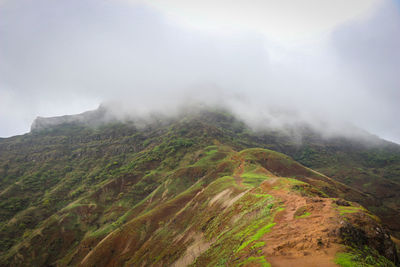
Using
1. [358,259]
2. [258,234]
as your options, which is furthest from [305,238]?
→ [258,234]

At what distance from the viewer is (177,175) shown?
89.1 m

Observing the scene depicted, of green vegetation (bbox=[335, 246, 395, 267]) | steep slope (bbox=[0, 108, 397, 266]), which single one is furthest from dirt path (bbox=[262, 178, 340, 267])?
green vegetation (bbox=[335, 246, 395, 267])

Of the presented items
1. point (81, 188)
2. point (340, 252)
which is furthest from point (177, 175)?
point (340, 252)

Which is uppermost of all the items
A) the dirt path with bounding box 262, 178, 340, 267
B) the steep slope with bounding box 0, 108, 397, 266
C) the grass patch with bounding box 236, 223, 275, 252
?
the dirt path with bounding box 262, 178, 340, 267

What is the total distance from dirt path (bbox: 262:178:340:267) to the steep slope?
111mm

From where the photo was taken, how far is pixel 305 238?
15.5 meters

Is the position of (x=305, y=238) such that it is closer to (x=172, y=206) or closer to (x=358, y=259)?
(x=358, y=259)

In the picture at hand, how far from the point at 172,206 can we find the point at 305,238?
50.5 meters

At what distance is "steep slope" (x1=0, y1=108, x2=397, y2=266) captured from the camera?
16688mm

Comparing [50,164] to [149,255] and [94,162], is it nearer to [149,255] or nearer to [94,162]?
[94,162]

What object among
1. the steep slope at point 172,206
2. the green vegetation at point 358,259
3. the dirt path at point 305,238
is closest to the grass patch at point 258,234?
the steep slope at point 172,206

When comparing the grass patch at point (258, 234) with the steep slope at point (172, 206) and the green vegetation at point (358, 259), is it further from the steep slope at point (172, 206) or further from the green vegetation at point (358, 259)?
the green vegetation at point (358, 259)

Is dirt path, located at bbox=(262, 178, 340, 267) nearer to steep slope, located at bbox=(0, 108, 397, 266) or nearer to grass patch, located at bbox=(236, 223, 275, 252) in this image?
steep slope, located at bbox=(0, 108, 397, 266)

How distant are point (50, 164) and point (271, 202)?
165 metres
